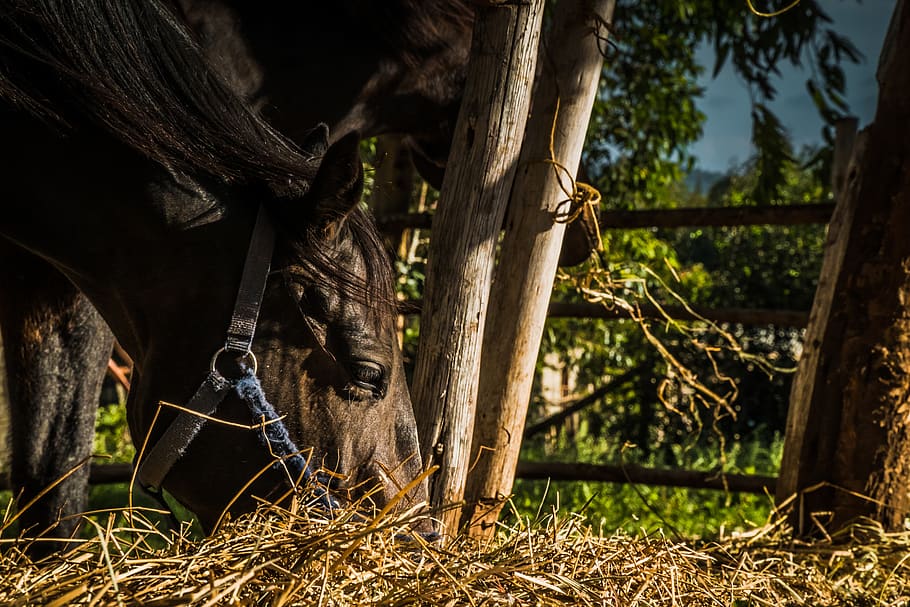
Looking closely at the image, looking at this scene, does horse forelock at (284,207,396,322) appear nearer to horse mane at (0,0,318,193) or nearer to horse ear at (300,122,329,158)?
horse mane at (0,0,318,193)

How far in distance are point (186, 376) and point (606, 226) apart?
197cm

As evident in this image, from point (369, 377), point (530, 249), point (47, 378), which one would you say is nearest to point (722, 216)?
point (530, 249)

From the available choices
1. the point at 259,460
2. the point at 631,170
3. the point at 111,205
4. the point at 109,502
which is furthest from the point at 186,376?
the point at 631,170

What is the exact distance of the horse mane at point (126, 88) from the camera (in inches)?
61.6

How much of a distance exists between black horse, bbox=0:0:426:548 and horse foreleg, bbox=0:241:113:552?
63 cm

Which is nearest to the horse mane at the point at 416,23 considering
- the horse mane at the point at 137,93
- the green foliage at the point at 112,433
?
the horse mane at the point at 137,93

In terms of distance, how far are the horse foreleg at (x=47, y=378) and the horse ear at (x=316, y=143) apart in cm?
90

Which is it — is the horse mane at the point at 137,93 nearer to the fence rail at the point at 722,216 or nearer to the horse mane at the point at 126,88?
the horse mane at the point at 126,88

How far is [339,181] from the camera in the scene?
1506 mm

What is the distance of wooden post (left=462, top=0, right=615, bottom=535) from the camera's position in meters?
1.98

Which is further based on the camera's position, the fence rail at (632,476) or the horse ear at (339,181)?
the fence rail at (632,476)

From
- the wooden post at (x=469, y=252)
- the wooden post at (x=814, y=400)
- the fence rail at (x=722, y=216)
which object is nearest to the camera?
the wooden post at (x=469, y=252)

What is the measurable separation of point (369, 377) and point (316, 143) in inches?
24.8

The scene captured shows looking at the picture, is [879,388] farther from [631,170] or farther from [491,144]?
[631,170]
